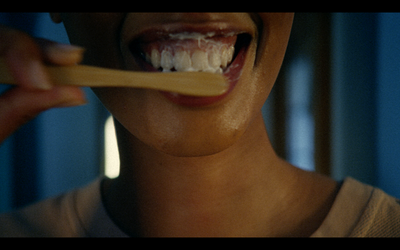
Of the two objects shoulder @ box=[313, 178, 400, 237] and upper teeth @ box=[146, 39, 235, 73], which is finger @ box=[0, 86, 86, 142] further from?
shoulder @ box=[313, 178, 400, 237]

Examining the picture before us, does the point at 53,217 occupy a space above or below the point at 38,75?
below

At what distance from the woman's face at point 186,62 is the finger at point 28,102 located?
11 centimetres

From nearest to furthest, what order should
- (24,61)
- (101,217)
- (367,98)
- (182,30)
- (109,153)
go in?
1. (24,61)
2. (182,30)
3. (101,217)
4. (367,98)
5. (109,153)

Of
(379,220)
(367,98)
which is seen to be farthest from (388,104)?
(379,220)

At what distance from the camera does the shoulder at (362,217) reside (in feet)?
1.55

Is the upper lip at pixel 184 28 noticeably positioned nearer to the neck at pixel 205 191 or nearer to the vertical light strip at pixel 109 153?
the neck at pixel 205 191

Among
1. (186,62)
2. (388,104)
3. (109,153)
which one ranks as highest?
(186,62)

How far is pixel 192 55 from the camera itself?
1.31 ft

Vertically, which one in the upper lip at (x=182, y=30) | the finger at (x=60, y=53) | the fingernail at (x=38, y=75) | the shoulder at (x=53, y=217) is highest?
the upper lip at (x=182, y=30)

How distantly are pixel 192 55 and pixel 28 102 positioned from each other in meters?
0.21

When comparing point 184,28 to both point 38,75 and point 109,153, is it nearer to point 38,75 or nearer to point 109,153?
point 38,75

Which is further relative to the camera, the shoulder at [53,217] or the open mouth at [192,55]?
the shoulder at [53,217]

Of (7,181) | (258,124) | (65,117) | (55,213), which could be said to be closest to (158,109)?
(258,124)

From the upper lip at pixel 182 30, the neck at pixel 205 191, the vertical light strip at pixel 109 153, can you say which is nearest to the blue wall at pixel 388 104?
the neck at pixel 205 191
